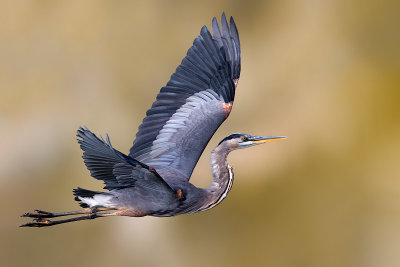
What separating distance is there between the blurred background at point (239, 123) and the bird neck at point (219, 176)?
6.75 meters

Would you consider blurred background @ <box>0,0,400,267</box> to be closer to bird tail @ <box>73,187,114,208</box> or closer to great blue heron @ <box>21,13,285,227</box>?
great blue heron @ <box>21,13,285,227</box>

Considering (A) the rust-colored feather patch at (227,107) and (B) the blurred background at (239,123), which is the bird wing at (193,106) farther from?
(B) the blurred background at (239,123)

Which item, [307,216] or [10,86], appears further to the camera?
[10,86]

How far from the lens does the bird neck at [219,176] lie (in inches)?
261

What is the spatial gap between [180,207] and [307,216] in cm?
867

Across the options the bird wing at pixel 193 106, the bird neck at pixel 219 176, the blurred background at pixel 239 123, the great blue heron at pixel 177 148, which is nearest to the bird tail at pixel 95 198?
the great blue heron at pixel 177 148

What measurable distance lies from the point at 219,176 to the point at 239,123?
8.51 meters

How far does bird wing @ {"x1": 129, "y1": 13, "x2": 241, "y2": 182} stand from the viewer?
6953 millimetres

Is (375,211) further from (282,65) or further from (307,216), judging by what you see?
(282,65)

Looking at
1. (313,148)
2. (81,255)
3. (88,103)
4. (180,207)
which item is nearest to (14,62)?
(88,103)

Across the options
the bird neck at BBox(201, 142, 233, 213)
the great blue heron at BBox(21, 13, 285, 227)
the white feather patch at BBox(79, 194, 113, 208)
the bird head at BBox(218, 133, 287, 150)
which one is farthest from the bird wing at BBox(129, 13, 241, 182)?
the white feather patch at BBox(79, 194, 113, 208)

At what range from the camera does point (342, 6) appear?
16.7 meters

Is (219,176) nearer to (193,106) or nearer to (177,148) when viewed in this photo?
(177,148)

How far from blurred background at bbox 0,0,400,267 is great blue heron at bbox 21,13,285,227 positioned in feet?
20.0
